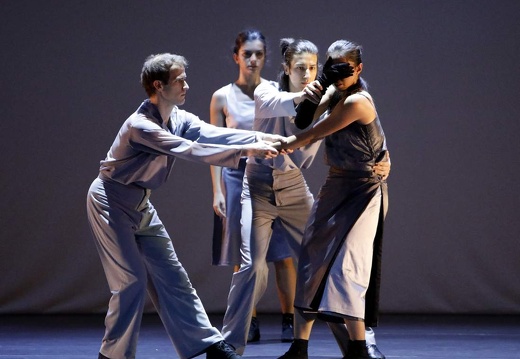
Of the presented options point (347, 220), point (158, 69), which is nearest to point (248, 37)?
point (158, 69)

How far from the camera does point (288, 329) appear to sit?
15.1ft

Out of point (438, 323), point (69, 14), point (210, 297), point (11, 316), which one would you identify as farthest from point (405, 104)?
point (11, 316)

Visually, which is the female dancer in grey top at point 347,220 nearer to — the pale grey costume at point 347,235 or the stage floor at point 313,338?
the pale grey costume at point 347,235

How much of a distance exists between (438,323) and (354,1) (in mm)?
1964

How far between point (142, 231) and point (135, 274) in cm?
21

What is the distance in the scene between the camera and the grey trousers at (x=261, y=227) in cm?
386

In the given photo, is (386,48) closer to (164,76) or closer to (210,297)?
(210,297)

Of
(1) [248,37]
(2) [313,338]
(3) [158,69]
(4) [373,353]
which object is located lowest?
(2) [313,338]

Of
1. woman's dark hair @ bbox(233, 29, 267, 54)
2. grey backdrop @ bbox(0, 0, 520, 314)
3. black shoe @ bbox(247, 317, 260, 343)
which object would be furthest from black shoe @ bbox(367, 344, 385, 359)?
grey backdrop @ bbox(0, 0, 520, 314)

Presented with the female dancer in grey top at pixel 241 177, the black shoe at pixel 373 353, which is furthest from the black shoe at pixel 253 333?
the black shoe at pixel 373 353

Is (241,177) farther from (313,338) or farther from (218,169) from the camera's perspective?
(313,338)

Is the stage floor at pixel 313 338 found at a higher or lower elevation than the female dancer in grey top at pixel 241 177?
lower

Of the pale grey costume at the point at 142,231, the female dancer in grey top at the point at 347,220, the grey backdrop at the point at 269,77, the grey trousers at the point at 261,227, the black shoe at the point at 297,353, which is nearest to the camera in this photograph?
the pale grey costume at the point at 142,231

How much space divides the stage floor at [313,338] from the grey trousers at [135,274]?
0.64 meters
